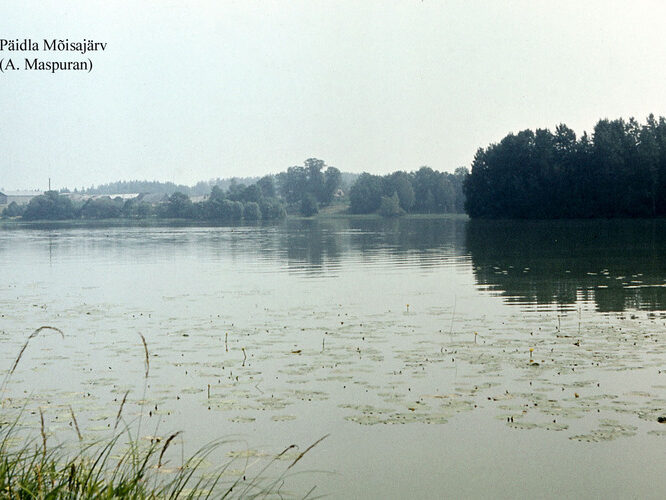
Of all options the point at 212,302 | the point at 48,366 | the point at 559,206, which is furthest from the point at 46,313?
the point at 559,206

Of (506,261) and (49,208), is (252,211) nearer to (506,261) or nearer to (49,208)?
(49,208)

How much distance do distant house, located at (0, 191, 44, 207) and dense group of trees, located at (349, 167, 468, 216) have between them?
6762 cm

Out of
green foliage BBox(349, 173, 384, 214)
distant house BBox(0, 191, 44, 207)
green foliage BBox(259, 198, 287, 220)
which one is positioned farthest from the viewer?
distant house BBox(0, 191, 44, 207)

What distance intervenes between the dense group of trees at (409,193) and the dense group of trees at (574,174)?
5441 centimetres

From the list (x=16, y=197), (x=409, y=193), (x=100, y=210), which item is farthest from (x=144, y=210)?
(x=409, y=193)

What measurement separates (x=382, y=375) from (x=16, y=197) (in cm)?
17260

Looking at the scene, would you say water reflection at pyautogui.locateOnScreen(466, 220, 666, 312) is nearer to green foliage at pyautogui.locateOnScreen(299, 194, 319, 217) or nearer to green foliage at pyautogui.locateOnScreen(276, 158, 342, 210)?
green foliage at pyautogui.locateOnScreen(299, 194, 319, 217)

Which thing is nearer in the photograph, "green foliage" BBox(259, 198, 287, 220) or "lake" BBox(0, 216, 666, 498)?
"lake" BBox(0, 216, 666, 498)

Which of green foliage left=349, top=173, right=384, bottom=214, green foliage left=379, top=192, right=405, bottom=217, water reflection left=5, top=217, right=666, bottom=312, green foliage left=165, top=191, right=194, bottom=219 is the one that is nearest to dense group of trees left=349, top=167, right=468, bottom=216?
green foliage left=349, top=173, right=384, bottom=214

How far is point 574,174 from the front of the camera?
88188 mm

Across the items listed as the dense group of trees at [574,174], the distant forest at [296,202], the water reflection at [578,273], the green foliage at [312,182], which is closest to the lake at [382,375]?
the water reflection at [578,273]

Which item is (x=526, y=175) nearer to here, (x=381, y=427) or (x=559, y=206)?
(x=559, y=206)

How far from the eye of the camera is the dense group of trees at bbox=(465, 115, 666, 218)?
83.1 m

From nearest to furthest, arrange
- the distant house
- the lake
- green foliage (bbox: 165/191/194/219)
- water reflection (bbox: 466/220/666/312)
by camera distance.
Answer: the lake
water reflection (bbox: 466/220/666/312)
green foliage (bbox: 165/191/194/219)
the distant house
